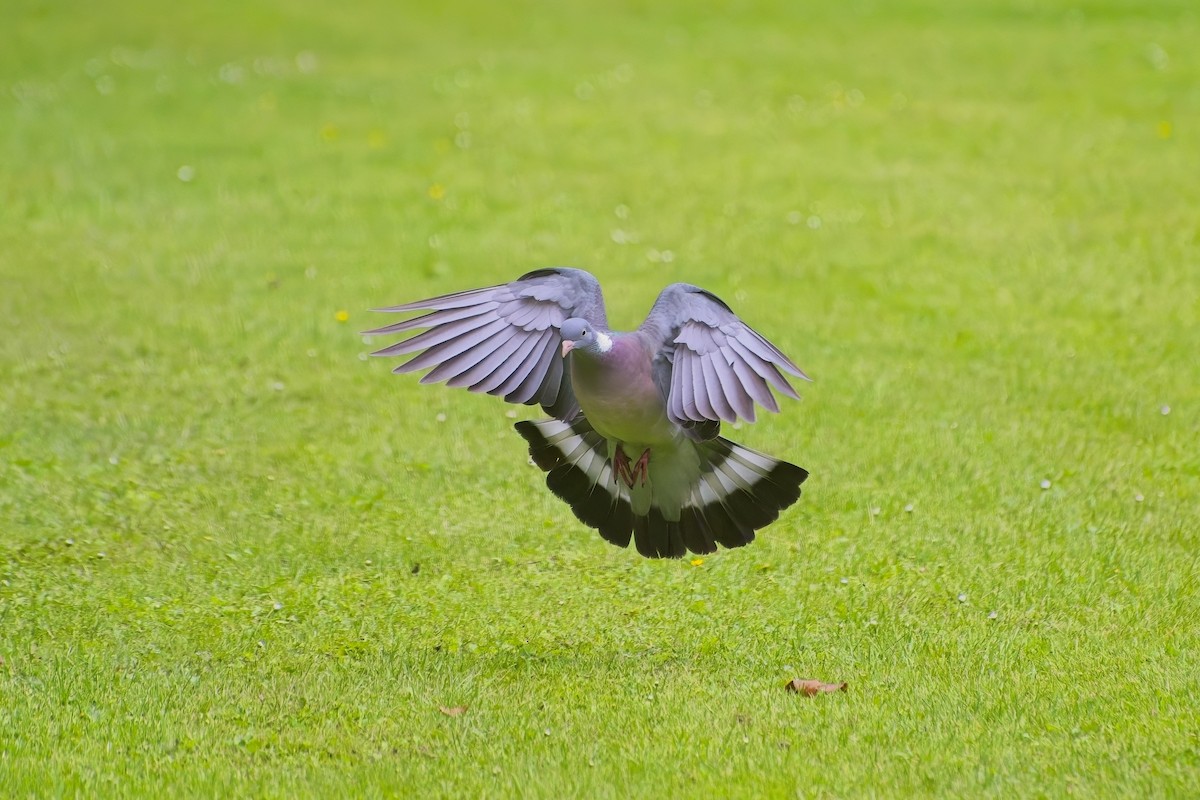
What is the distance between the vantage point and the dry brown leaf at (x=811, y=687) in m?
5.45

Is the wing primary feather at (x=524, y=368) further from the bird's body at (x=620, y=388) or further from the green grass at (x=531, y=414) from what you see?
the green grass at (x=531, y=414)

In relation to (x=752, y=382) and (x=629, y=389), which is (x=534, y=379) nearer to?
(x=629, y=389)

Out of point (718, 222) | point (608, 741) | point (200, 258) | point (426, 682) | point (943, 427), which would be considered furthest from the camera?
point (718, 222)

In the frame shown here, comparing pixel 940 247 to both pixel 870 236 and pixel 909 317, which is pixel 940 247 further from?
pixel 909 317

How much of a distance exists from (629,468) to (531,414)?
3117mm

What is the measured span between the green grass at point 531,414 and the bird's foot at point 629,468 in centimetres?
69

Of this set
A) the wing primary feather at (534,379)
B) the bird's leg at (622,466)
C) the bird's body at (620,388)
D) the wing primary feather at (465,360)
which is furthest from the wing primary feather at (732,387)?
the bird's leg at (622,466)

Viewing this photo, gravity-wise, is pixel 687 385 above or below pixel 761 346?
below

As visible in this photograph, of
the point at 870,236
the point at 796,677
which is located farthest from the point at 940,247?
the point at 796,677

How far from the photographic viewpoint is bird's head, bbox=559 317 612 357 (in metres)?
4.95

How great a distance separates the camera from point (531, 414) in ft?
29.4

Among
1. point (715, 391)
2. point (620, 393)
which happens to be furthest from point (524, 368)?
point (715, 391)

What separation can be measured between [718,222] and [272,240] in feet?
12.4

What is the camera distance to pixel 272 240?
1206 centimetres
